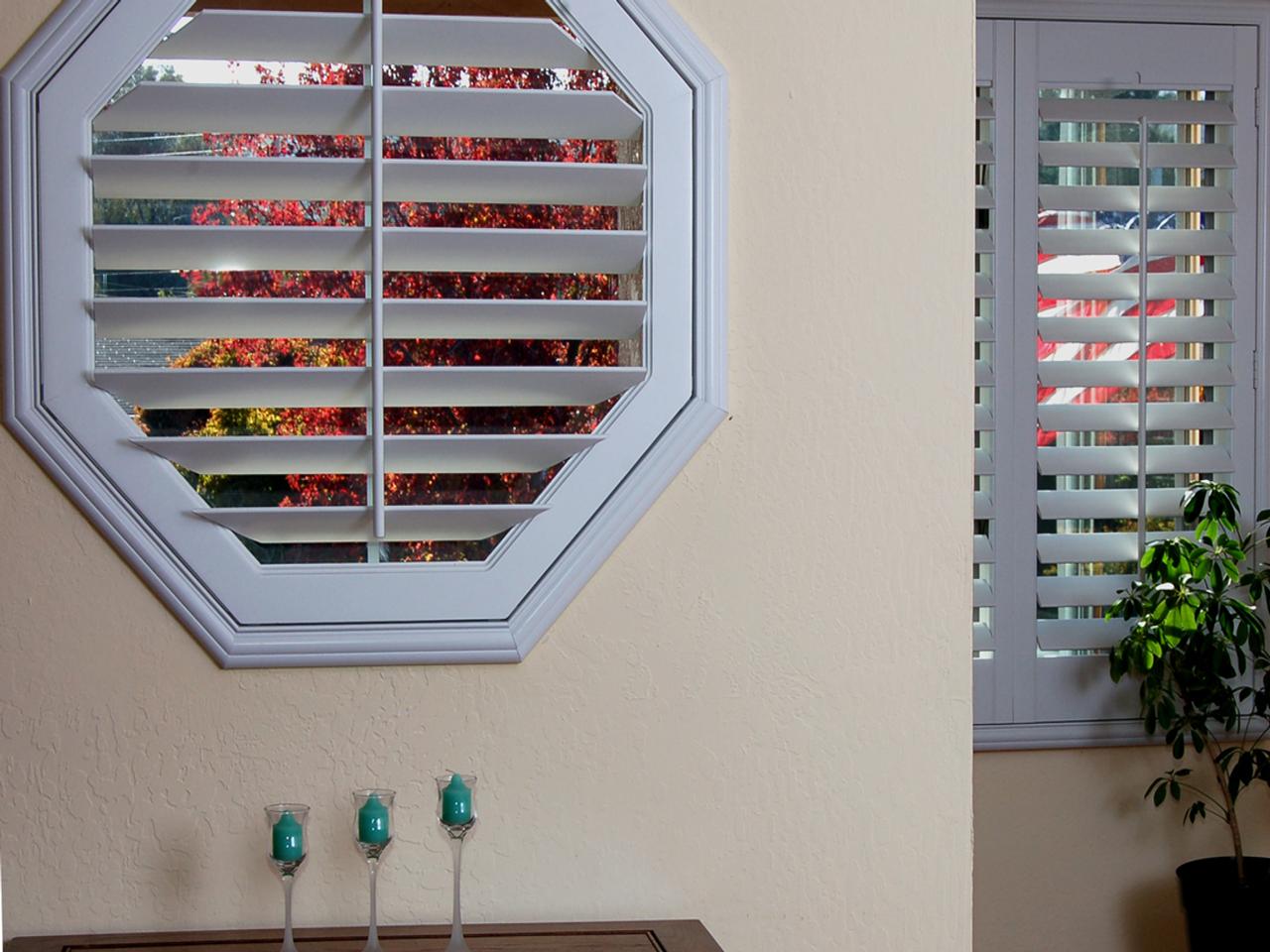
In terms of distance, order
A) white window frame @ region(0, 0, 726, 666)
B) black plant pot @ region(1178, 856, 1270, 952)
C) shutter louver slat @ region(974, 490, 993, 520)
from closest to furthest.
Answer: white window frame @ region(0, 0, 726, 666)
black plant pot @ region(1178, 856, 1270, 952)
shutter louver slat @ region(974, 490, 993, 520)

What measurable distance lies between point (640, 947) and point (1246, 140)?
3.03 meters

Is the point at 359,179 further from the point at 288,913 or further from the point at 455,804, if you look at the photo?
the point at 288,913

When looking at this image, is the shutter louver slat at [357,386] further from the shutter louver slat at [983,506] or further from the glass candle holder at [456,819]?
the shutter louver slat at [983,506]

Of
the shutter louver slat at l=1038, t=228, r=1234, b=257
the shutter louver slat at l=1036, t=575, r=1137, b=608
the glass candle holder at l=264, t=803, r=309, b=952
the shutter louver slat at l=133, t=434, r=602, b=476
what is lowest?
the glass candle holder at l=264, t=803, r=309, b=952

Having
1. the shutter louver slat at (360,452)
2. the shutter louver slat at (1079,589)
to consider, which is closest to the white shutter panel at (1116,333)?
the shutter louver slat at (1079,589)

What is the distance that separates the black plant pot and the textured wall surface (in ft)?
0.69

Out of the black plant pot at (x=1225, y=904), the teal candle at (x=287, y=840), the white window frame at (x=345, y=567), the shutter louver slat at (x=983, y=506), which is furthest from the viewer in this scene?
the shutter louver slat at (x=983, y=506)

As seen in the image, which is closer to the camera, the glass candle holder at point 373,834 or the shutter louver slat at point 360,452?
the glass candle holder at point 373,834

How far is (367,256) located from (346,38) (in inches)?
10.3

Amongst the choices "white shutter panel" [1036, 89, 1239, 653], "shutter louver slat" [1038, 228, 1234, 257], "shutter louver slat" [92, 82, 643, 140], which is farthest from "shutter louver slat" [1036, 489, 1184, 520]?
"shutter louver slat" [92, 82, 643, 140]

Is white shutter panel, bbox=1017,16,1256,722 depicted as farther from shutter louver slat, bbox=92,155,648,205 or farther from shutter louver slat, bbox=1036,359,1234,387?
shutter louver slat, bbox=92,155,648,205

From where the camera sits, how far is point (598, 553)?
157 centimetres

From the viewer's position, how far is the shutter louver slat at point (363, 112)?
1.51 meters

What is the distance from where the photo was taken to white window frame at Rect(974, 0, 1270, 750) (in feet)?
11.2
